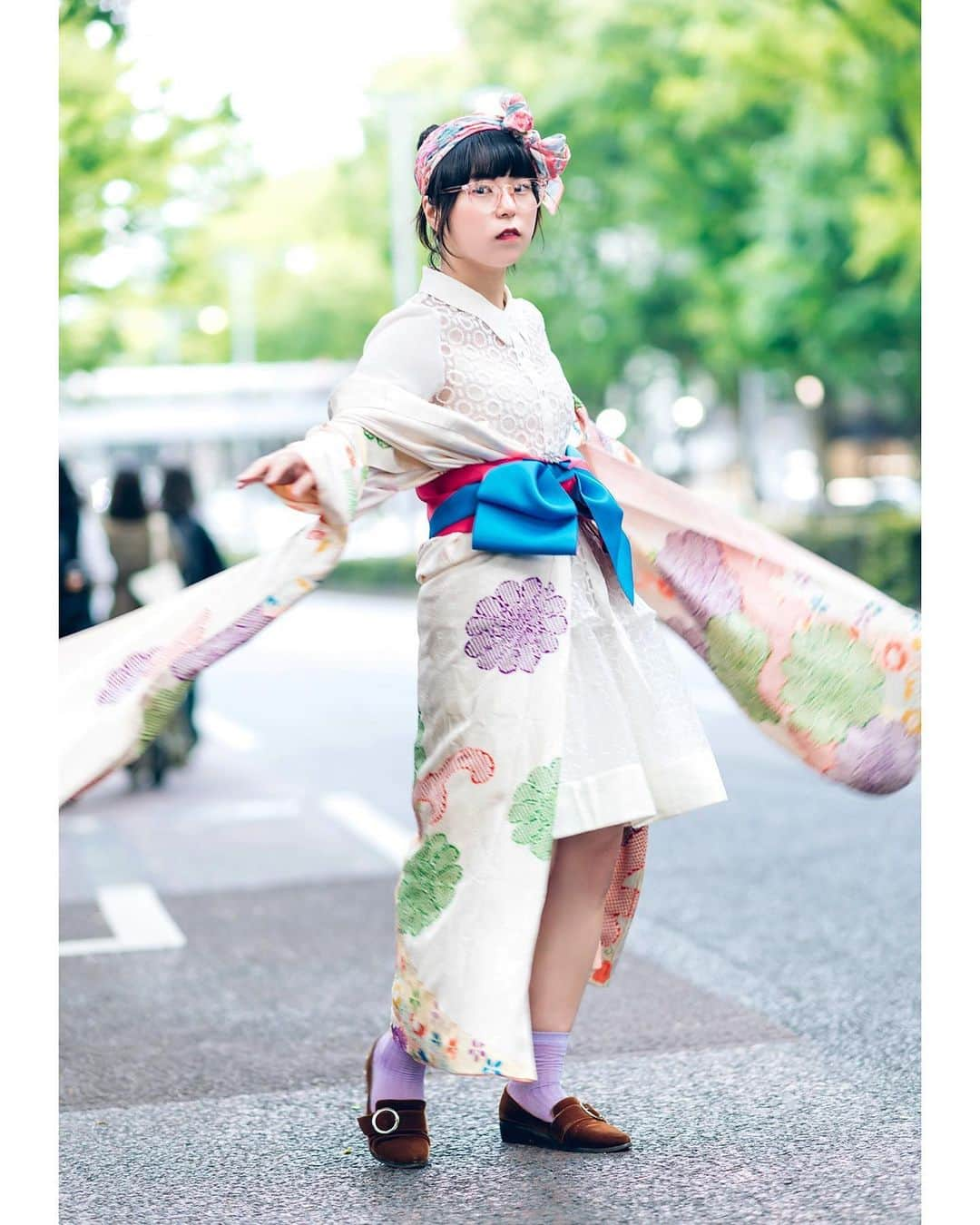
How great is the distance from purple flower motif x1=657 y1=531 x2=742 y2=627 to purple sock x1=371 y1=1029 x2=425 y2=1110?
971 millimetres

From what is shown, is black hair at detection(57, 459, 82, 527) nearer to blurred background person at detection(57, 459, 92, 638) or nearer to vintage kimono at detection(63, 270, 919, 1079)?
blurred background person at detection(57, 459, 92, 638)

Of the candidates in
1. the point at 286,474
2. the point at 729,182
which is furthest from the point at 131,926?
the point at 729,182

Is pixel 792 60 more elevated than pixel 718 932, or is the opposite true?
pixel 792 60

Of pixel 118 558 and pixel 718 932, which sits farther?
pixel 118 558

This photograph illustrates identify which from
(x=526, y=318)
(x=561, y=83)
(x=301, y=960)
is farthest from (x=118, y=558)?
(x=561, y=83)

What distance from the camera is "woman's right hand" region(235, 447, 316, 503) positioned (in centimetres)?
290

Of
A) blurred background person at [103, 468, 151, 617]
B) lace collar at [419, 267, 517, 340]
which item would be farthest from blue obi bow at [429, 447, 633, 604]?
blurred background person at [103, 468, 151, 617]

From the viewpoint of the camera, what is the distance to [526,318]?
344 cm

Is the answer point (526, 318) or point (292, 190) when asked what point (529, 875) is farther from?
point (292, 190)

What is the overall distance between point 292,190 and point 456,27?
1465 cm

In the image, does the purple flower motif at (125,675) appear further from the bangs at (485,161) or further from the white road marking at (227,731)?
the white road marking at (227,731)

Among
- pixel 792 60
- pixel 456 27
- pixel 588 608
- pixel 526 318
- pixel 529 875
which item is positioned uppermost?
pixel 456 27

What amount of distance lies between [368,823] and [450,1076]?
382 cm

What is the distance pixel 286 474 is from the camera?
2.93 metres
